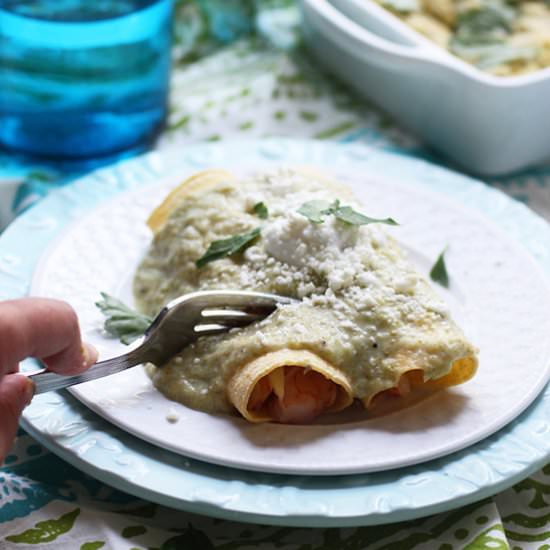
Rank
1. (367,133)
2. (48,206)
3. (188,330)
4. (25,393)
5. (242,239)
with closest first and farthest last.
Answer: (25,393)
(188,330)
(242,239)
(48,206)
(367,133)

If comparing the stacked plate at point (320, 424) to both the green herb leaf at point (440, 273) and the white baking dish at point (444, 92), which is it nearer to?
the green herb leaf at point (440, 273)

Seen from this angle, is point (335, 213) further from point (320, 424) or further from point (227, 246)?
point (320, 424)

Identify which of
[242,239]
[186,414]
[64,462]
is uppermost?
[242,239]

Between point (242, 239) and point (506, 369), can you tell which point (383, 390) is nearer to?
point (506, 369)

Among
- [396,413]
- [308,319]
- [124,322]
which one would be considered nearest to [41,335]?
[124,322]

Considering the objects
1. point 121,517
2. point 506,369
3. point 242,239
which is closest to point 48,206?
point 242,239

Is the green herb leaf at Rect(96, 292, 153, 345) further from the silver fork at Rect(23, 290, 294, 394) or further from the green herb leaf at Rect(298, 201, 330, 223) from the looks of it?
the green herb leaf at Rect(298, 201, 330, 223)
